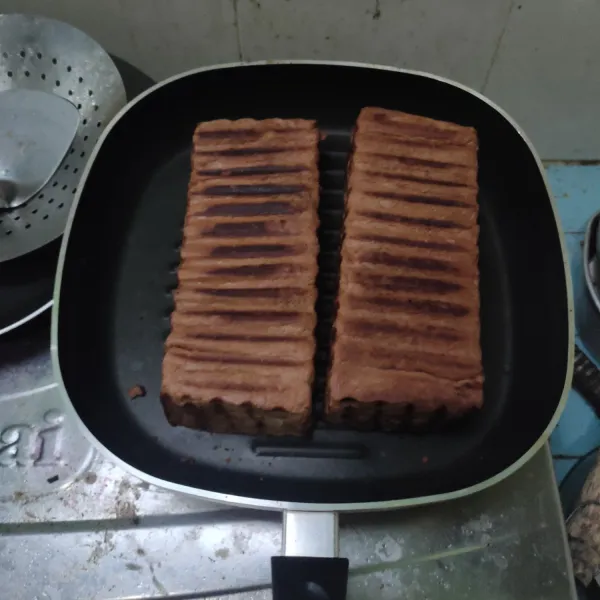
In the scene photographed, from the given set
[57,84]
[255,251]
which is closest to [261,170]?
[255,251]

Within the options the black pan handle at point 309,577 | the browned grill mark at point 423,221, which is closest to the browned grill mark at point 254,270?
the browned grill mark at point 423,221

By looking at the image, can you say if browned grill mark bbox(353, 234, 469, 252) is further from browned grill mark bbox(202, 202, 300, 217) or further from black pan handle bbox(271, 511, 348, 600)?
black pan handle bbox(271, 511, 348, 600)

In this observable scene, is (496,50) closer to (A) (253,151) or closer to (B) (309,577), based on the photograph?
(A) (253,151)

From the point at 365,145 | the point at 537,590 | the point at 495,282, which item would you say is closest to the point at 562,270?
the point at 495,282

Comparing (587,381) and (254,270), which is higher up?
(254,270)

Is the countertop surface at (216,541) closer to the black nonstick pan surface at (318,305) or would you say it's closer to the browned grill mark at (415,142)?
the black nonstick pan surface at (318,305)
